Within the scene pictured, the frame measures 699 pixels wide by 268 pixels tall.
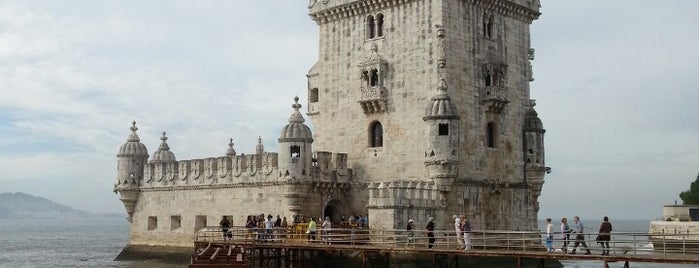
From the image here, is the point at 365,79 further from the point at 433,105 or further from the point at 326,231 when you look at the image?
the point at 326,231

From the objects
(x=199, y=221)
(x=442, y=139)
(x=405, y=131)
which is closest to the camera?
(x=442, y=139)

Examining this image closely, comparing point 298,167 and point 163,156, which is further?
point 163,156

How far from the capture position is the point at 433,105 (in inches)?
1484

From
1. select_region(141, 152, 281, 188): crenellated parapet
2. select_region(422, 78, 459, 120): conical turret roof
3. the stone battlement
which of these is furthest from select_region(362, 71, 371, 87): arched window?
select_region(141, 152, 281, 188): crenellated parapet

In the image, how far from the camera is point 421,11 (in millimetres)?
39312

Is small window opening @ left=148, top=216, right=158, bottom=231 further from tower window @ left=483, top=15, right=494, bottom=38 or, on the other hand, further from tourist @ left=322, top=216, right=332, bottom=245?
tower window @ left=483, top=15, right=494, bottom=38

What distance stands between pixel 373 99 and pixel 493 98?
18.4 ft

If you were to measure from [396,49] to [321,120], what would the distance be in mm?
5880

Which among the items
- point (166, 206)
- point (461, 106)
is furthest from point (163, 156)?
point (461, 106)

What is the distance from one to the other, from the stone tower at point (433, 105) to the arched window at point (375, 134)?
56mm

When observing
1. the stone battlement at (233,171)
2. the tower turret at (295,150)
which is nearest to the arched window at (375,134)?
the stone battlement at (233,171)

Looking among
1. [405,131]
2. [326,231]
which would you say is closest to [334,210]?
[405,131]

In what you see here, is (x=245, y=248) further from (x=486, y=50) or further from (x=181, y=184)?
(x=486, y=50)

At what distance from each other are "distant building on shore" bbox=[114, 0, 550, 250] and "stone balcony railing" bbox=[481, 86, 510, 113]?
0.19 ft
